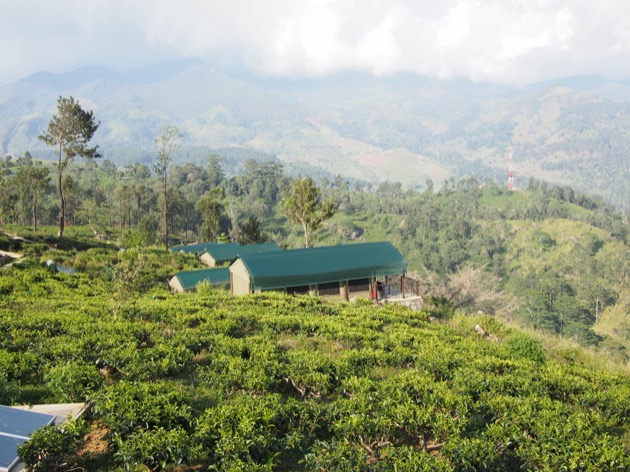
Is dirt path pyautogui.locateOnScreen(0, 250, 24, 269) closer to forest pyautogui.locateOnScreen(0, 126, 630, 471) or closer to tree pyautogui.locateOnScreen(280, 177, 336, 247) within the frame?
forest pyautogui.locateOnScreen(0, 126, 630, 471)

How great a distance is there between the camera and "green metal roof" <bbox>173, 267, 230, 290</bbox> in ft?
101

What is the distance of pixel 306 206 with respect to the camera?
140ft

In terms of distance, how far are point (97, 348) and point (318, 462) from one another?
7292 mm

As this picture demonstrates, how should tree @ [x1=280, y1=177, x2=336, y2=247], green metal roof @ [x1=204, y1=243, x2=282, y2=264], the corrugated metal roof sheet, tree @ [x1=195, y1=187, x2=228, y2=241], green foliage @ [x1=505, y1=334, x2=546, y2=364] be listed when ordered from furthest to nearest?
tree @ [x1=195, y1=187, x2=228, y2=241], green metal roof @ [x1=204, y1=243, x2=282, y2=264], tree @ [x1=280, y1=177, x2=336, y2=247], green foliage @ [x1=505, y1=334, x2=546, y2=364], the corrugated metal roof sheet

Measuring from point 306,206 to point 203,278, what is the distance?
14.2 m

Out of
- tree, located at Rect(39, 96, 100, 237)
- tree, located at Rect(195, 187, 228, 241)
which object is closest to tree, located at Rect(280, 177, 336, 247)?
tree, located at Rect(39, 96, 100, 237)

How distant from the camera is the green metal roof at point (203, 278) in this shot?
30688 mm

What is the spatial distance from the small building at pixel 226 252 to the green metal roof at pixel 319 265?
1437 centimetres

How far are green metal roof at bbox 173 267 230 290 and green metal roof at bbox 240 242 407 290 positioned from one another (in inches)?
195

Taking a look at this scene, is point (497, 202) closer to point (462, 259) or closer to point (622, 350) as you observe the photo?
point (462, 259)

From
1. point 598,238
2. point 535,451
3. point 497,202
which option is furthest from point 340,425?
point 497,202

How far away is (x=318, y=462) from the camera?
291 inches

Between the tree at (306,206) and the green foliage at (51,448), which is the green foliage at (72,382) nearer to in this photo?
the green foliage at (51,448)

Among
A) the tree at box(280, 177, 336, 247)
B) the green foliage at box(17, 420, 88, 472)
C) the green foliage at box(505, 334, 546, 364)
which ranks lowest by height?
the green foliage at box(505, 334, 546, 364)
